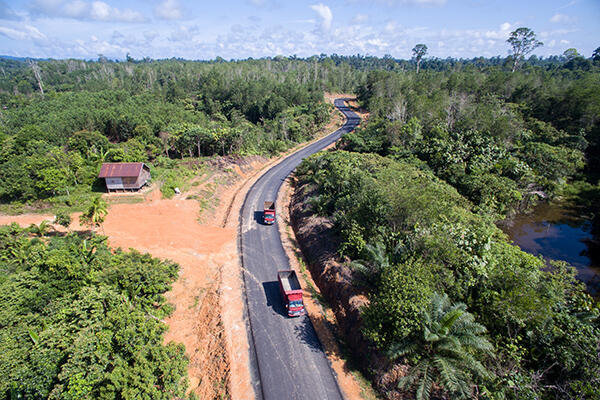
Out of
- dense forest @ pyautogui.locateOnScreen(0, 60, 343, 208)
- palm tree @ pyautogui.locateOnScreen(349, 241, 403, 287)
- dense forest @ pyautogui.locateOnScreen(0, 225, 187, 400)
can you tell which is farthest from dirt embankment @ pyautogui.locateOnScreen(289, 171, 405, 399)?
dense forest @ pyautogui.locateOnScreen(0, 60, 343, 208)

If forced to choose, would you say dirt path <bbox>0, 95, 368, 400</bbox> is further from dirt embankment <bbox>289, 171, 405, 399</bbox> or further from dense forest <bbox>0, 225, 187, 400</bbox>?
dirt embankment <bbox>289, 171, 405, 399</bbox>

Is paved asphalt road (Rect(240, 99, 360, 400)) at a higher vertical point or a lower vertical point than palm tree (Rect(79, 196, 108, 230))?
lower

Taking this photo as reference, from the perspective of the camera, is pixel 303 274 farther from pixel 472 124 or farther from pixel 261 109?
pixel 261 109

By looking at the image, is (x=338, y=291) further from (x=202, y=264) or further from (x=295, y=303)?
(x=202, y=264)

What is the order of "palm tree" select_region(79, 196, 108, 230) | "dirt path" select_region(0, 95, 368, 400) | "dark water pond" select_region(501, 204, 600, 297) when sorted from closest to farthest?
"dirt path" select_region(0, 95, 368, 400), "palm tree" select_region(79, 196, 108, 230), "dark water pond" select_region(501, 204, 600, 297)

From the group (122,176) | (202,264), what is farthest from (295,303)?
(122,176)

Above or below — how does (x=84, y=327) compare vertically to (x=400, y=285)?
below

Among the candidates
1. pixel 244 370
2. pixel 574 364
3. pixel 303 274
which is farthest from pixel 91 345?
pixel 574 364

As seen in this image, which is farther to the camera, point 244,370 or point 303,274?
point 303,274
